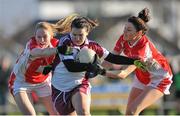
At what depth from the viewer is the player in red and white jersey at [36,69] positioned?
10609mm

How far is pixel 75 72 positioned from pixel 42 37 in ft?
2.78

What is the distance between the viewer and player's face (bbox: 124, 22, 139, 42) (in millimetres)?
10812

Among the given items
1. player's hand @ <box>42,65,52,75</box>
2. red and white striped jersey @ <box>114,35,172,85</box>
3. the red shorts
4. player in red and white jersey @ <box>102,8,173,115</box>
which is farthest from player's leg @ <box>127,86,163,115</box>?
player's hand @ <box>42,65,52,75</box>

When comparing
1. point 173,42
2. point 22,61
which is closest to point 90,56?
point 22,61

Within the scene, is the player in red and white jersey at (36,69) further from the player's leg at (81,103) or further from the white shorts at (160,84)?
the white shorts at (160,84)

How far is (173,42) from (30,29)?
925cm

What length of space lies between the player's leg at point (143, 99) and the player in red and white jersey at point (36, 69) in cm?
115

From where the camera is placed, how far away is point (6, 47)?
5225 cm

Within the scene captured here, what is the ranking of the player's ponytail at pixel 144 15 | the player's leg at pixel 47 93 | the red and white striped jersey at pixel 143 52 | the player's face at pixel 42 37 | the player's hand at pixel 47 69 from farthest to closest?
the player's leg at pixel 47 93
the player's ponytail at pixel 144 15
the red and white striped jersey at pixel 143 52
the player's face at pixel 42 37
the player's hand at pixel 47 69

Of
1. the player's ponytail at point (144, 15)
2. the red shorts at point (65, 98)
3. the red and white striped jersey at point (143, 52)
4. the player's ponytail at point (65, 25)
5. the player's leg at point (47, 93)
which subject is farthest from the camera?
the player's leg at point (47, 93)

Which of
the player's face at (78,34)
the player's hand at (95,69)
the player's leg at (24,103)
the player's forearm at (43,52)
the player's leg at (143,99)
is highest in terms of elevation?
the player's face at (78,34)

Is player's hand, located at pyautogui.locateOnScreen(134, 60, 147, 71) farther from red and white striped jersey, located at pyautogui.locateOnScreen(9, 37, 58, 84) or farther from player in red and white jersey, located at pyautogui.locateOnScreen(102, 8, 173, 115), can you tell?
red and white striped jersey, located at pyautogui.locateOnScreen(9, 37, 58, 84)

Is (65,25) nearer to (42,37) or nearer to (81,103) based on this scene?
(42,37)

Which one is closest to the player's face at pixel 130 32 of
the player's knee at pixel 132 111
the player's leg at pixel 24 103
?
the player's knee at pixel 132 111
